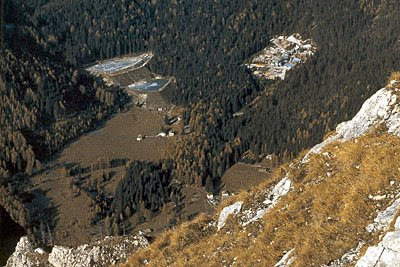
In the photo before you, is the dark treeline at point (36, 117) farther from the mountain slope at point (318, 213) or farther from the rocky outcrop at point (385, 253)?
the rocky outcrop at point (385, 253)

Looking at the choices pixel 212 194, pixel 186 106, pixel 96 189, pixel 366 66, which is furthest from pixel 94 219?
pixel 366 66

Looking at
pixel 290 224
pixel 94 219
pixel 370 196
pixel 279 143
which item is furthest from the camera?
pixel 279 143

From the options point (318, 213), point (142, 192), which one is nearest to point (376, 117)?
point (318, 213)

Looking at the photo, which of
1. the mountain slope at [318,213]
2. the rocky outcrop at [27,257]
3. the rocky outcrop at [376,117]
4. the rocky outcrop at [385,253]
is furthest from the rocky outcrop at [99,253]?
the rocky outcrop at [385,253]

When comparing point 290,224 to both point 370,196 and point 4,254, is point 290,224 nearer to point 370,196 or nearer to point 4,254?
point 370,196

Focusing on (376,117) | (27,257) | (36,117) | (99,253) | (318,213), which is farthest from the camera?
(36,117)

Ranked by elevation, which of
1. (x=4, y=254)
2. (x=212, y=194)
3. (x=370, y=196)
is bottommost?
(x=212, y=194)

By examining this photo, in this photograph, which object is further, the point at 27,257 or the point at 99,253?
the point at 27,257

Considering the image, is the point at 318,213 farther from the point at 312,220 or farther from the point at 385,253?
the point at 385,253
